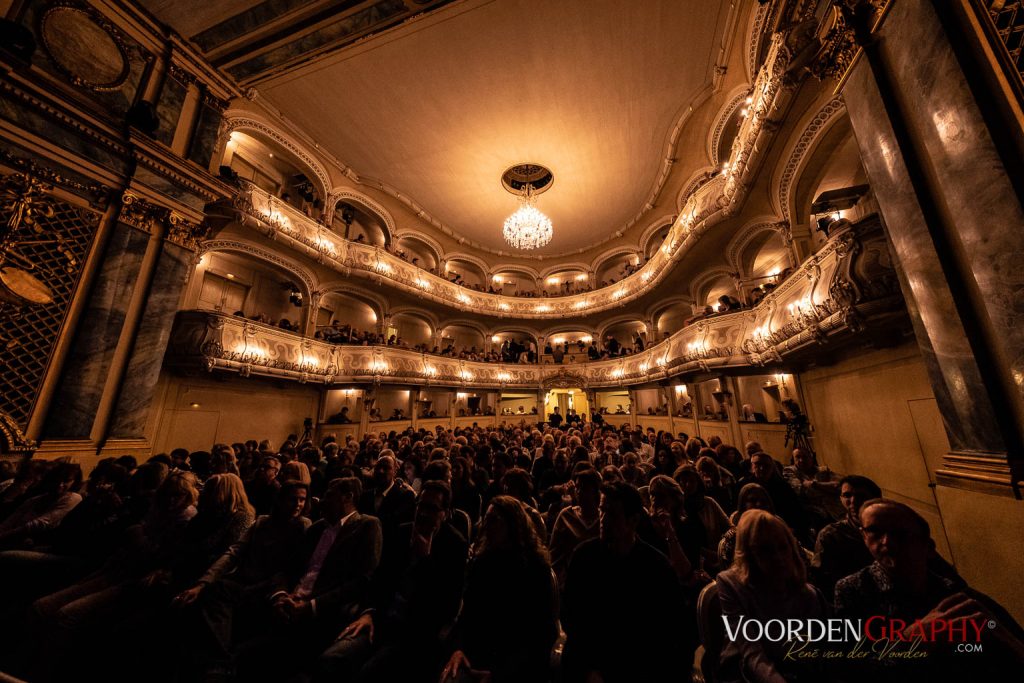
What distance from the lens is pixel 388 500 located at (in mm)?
3385

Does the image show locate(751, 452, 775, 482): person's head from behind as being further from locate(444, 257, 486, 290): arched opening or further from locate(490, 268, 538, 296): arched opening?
locate(490, 268, 538, 296): arched opening

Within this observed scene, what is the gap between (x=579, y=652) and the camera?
1787 mm

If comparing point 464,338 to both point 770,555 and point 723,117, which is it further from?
point 770,555

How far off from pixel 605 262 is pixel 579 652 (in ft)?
61.8

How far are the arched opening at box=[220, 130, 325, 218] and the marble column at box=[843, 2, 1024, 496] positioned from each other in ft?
40.4

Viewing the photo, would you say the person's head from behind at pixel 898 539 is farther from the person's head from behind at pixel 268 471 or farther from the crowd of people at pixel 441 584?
the person's head from behind at pixel 268 471

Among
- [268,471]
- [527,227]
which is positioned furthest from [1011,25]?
[527,227]

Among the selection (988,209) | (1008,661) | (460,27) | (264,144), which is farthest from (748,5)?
(264,144)

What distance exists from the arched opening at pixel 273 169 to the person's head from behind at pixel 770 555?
40.6 ft

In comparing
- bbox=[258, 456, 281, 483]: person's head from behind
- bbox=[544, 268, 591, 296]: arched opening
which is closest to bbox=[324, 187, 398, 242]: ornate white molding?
bbox=[544, 268, 591, 296]: arched opening

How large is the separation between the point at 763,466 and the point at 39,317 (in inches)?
378

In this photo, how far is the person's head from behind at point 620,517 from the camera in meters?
1.86

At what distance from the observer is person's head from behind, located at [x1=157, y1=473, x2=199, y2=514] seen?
2680 millimetres

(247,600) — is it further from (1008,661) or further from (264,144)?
(264,144)
